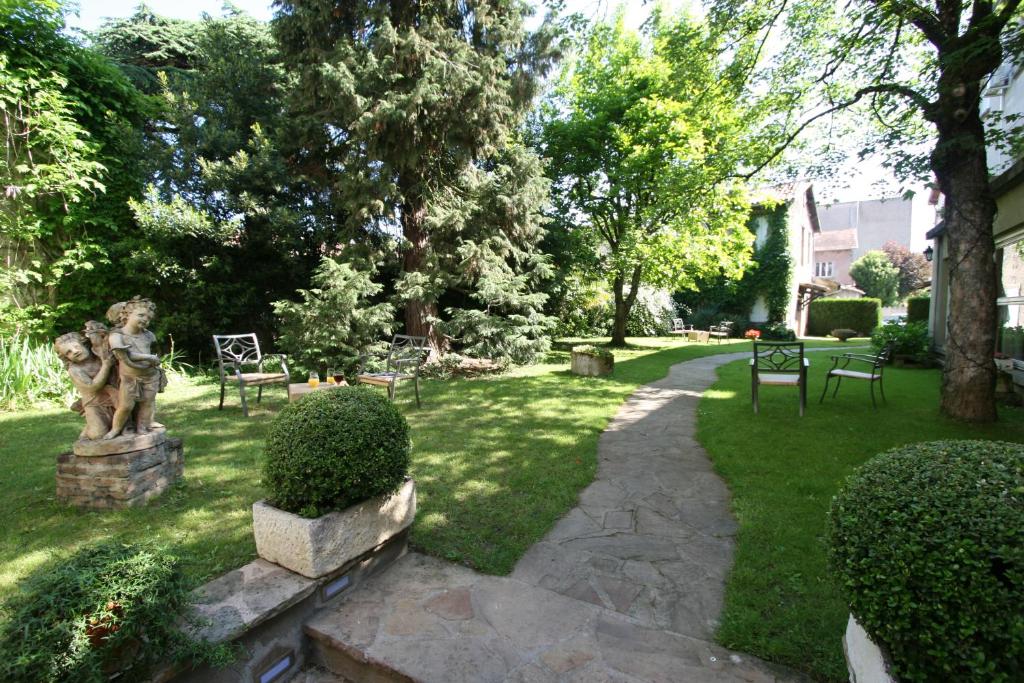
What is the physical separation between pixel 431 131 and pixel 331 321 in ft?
13.8

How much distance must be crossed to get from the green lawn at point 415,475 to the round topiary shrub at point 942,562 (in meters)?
1.97

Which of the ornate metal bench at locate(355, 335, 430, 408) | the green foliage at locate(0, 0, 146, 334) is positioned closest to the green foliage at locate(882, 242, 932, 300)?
the ornate metal bench at locate(355, 335, 430, 408)

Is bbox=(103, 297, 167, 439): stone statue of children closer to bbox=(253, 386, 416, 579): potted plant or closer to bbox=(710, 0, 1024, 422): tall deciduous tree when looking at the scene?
bbox=(253, 386, 416, 579): potted plant

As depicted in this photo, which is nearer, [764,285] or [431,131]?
[431,131]

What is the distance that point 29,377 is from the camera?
23.4 feet

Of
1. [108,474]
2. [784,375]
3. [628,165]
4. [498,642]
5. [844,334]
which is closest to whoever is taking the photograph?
[498,642]

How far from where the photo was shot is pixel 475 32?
32.2 feet

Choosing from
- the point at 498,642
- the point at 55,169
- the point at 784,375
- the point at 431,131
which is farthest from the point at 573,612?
the point at 55,169

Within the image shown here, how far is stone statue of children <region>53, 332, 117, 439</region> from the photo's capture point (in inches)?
146

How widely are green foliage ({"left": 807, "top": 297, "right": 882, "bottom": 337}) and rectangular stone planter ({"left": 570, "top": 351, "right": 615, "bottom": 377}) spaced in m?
19.3

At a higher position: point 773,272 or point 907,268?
point 907,268

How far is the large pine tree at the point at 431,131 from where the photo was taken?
850cm

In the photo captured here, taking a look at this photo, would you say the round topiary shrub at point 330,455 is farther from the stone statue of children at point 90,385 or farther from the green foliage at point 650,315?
the green foliage at point 650,315

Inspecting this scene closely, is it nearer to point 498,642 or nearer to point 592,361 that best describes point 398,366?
point 592,361
